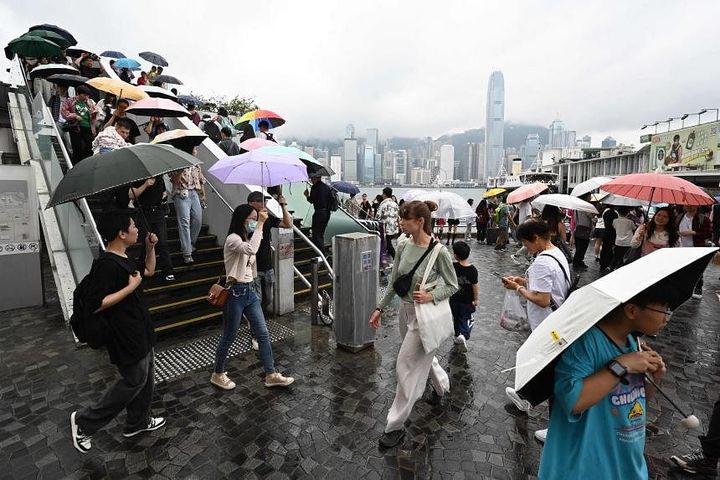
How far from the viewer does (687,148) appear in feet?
145

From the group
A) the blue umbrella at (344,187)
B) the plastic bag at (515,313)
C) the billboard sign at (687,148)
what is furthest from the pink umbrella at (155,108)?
the billboard sign at (687,148)

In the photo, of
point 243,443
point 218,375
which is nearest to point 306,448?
point 243,443

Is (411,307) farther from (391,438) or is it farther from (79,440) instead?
(79,440)

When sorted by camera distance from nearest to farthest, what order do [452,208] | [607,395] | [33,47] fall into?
[607,395] < [452,208] < [33,47]

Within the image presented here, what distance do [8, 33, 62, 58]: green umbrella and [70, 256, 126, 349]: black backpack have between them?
27.8 feet

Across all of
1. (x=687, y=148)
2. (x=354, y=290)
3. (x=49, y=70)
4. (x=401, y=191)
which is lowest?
(x=354, y=290)

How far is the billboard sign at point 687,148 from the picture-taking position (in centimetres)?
4003

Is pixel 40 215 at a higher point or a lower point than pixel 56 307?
higher

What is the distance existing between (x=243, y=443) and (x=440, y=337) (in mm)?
1918

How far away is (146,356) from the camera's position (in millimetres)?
3217

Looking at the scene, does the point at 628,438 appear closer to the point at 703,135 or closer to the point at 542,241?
the point at 542,241

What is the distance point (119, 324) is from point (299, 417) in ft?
5.94

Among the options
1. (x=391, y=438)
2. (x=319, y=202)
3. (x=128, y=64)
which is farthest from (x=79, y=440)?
(x=128, y=64)

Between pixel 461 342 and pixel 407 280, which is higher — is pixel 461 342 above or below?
below
